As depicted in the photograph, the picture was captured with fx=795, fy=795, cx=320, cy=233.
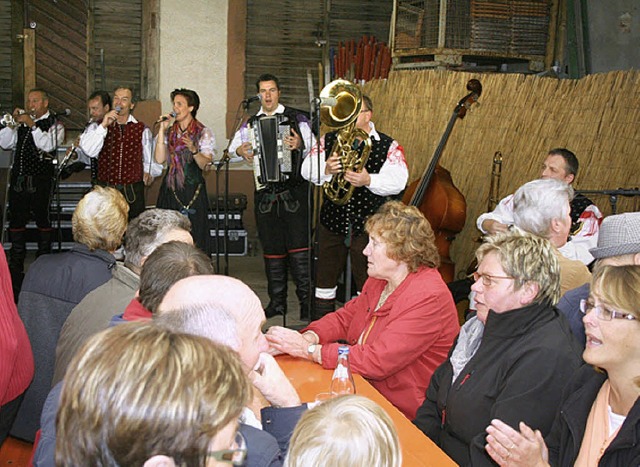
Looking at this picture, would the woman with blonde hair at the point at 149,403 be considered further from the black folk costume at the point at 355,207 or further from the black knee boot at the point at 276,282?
the black knee boot at the point at 276,282

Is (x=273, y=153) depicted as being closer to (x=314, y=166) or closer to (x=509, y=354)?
(x=314, y=166)

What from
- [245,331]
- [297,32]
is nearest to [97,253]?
[245,331]

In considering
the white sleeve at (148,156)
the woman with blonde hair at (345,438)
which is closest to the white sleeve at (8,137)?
the white sleeve at (148,156)

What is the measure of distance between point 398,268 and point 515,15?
16.7ft

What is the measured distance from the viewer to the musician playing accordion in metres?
6.12

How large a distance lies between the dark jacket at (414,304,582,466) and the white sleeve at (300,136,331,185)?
9.51ft

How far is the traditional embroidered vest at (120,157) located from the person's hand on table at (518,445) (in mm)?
5192

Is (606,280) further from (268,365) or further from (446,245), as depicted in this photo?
(446,245)

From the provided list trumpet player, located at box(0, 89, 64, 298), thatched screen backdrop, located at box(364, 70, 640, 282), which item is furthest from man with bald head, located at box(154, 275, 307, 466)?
Result: trumpet player, located at box(0, 89, 64, 298)

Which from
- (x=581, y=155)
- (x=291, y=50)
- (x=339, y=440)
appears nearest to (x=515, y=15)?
(x=581, y=155)

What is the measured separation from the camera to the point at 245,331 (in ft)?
6.81

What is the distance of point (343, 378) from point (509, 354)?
1.92ft

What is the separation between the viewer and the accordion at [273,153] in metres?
6.11

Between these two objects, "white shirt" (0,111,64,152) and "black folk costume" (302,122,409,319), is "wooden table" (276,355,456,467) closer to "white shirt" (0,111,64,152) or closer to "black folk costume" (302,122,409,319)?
"black folk costume" (302,122,409,319)
